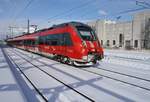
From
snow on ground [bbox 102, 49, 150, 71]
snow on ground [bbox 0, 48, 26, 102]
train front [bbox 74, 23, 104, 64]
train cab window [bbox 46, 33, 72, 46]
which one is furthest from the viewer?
snow on ground [bbox 102, 49, 150, 71]

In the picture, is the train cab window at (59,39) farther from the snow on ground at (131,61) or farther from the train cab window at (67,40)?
the snow on ground at (131,61)

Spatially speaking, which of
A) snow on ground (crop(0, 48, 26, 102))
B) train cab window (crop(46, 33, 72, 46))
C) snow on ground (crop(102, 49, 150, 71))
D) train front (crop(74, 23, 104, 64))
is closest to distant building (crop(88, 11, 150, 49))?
snow on ground (crop(102, 49, 150, 71))

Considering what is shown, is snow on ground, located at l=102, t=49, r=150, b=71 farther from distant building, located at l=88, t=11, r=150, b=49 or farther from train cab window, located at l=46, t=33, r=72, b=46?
distant building, located at l=88, t=11, r=150, b=49

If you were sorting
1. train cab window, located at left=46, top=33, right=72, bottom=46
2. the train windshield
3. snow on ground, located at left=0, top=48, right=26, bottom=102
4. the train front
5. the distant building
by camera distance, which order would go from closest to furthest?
snow on ground, located at left=0, top=48, right=26, bottom=102 < the train front < the train windshield < train cab window, located at left=46, top=33, right=72, bottom=46 < the distant building

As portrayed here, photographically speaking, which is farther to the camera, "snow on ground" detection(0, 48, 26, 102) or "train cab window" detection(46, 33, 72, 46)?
"train cab window" detection(46, 33, 72, 46)

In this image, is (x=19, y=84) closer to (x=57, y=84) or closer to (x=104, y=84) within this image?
(x=57, y=84)

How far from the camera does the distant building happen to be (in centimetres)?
6762

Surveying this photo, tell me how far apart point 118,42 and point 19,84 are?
→ 72.1 metres

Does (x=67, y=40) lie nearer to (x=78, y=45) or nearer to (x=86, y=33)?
(x=86, y=33)

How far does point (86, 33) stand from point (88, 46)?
1.25 metres

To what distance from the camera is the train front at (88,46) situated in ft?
52.6

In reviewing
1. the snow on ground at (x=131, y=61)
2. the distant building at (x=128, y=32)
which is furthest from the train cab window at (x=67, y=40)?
the distant building at (x=128, y=32)

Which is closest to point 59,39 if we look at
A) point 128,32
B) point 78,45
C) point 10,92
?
point 78,45

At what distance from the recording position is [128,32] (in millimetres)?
74562
